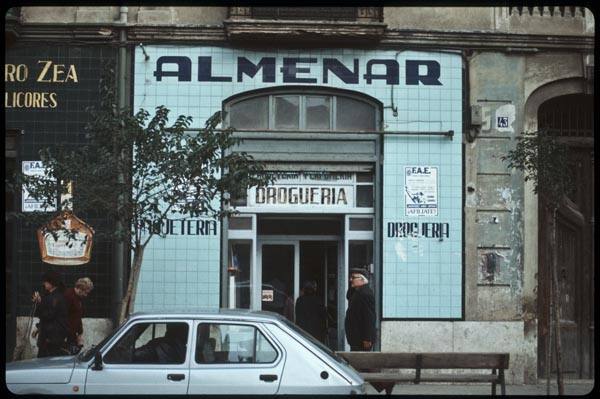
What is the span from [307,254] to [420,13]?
441 centimetres

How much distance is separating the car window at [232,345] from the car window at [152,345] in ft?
0.60

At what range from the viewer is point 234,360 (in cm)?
981

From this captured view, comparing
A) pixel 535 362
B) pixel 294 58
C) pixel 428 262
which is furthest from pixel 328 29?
pixel 535 362

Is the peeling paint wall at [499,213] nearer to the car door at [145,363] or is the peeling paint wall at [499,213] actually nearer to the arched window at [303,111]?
the arched window at [303,111]

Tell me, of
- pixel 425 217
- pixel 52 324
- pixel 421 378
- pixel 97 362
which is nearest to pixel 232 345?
pixel 97 362

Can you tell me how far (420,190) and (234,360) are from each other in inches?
298

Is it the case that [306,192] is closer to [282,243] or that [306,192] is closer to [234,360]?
[282,243]

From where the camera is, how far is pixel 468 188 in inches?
662

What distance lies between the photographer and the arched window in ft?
55.7

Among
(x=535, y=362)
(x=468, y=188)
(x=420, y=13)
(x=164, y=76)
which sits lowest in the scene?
(x=535, y=362)

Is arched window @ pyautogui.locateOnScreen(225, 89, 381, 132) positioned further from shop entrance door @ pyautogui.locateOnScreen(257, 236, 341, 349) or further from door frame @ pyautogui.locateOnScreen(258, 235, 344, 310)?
shop entrance door @ pyautogui.locateOnScreen(257, 236, 341, 349)

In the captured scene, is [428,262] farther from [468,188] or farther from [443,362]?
[443,362]

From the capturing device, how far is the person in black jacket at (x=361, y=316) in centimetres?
1419

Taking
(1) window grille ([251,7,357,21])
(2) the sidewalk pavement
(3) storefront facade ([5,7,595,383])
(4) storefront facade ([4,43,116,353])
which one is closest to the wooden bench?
(2) the sidewalk pavement
